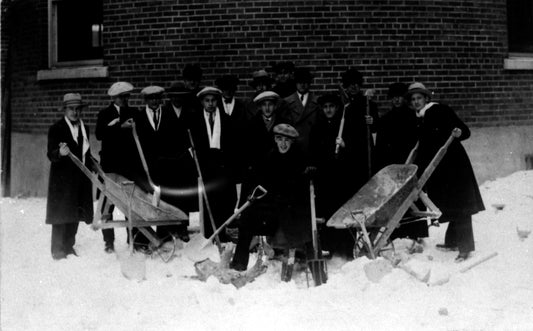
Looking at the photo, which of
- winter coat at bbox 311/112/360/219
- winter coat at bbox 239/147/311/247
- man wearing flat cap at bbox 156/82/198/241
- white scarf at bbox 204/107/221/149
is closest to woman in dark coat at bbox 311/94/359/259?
winter coat at bbox 311/112/360/219

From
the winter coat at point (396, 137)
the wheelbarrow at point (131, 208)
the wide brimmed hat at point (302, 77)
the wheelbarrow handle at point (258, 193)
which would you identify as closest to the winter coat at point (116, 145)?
the wheelbarrow at point (131, 208)

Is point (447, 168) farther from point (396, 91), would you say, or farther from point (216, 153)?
point (216, 153)

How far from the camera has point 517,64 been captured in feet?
32.3

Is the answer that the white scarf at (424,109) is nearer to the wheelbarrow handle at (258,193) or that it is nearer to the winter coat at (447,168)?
the winter coat at (447,168)

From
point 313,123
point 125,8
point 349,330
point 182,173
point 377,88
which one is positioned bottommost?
point 349,330

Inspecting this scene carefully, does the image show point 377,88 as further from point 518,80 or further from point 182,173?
point 182,173

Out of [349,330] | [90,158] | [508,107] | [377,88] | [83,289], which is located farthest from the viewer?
[508,107]

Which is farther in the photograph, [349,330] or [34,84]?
[34,84]

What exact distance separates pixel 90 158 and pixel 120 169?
41 cm

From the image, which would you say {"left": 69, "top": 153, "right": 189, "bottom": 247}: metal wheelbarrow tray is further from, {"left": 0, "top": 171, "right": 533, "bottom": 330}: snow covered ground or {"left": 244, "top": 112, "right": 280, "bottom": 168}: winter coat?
{"left": 244, "top": 112, "right": 280, "bottom": 168}: winter coat

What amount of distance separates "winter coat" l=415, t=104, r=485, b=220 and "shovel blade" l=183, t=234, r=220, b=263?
2473 millimetres

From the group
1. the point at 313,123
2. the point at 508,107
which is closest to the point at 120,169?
the point at 313,123

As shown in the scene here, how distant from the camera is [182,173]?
7215mm

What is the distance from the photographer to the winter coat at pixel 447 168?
6.46 metres
